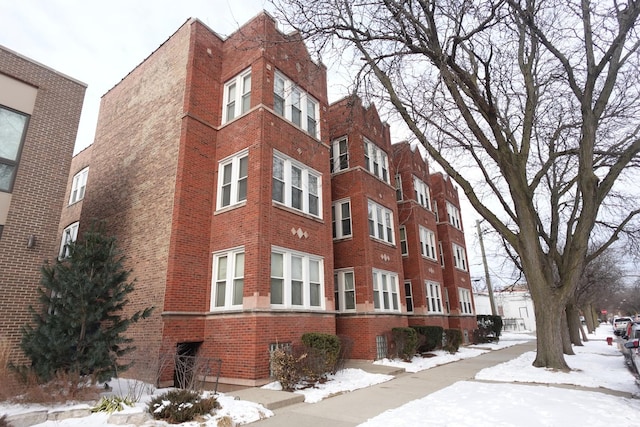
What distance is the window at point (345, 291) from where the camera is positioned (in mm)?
15734

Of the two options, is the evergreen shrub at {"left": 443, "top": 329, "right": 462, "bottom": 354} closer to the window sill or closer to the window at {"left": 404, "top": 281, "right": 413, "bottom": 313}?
the window at {"left": 404, "top": 281, "right": 413, "bottom": 313}

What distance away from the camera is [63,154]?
9438mm

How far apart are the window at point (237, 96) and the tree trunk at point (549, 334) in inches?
466

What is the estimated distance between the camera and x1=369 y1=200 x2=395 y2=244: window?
17.1 metres

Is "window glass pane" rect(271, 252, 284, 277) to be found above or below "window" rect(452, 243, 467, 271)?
below

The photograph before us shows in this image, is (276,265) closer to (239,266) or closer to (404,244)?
(239,266)

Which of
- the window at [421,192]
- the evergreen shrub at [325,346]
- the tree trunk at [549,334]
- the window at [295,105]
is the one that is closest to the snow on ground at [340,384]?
the evergreen shrub at [325,346]

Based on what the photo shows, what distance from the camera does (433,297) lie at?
22.0m

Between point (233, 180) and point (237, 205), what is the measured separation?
1.10m

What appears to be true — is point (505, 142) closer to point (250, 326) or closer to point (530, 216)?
point (530, 216)

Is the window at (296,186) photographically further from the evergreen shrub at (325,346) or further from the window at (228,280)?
the evergreen shrub at (325,346)

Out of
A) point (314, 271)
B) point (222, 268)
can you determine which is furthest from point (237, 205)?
point (314, 271)

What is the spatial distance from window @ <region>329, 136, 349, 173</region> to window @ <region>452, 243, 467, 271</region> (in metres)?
13.3

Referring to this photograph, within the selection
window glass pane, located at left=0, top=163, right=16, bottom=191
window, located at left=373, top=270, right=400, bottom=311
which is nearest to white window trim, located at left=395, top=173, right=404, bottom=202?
window, located at left=373, top=270, right=400, bottom=311
